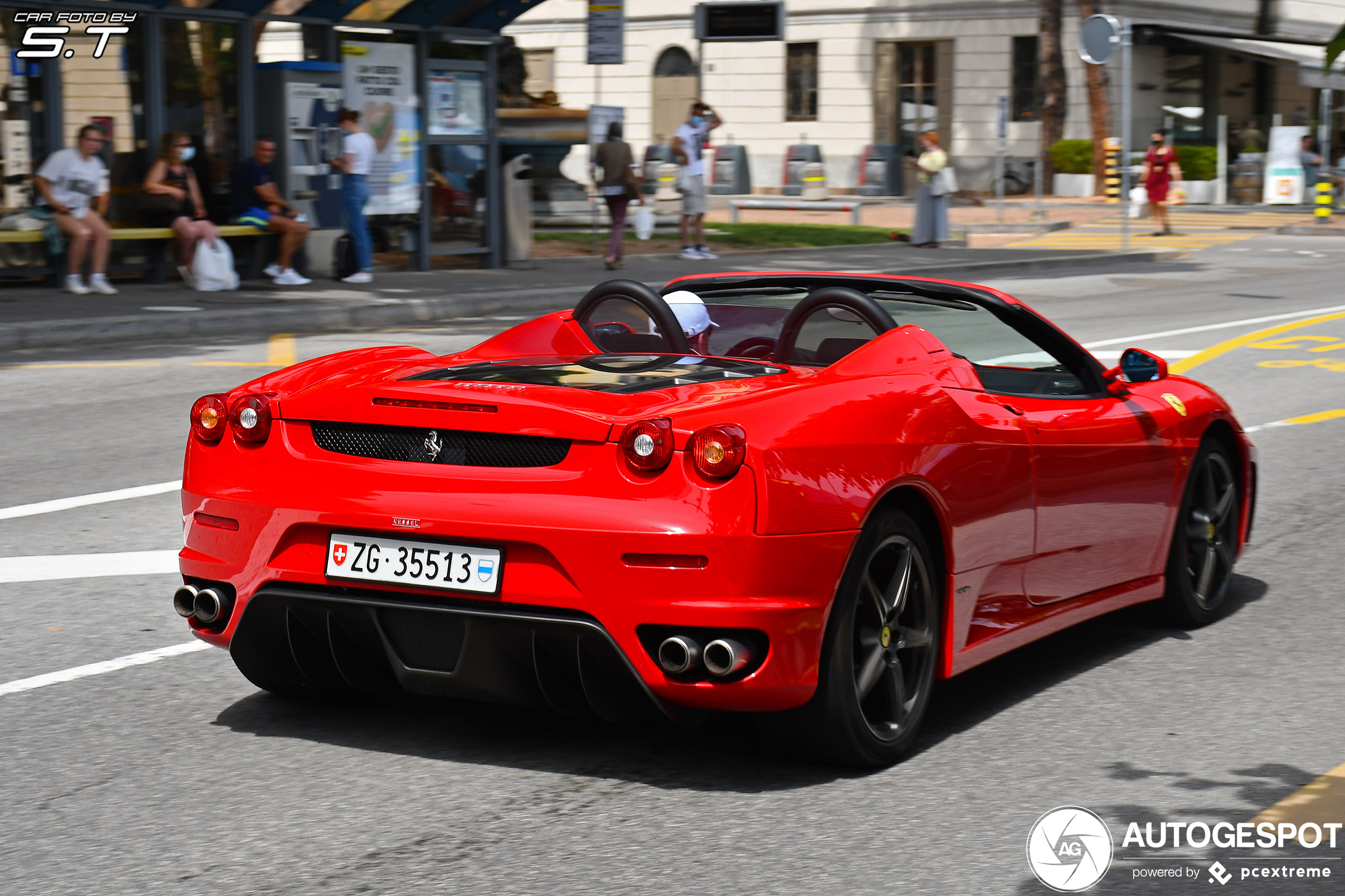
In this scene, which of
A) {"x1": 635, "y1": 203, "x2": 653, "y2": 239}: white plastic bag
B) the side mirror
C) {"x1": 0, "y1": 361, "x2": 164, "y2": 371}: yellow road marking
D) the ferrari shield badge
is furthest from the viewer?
{"x1": 635, "y1": 203, "x2": 653, "y2": 239}: white plastic bag

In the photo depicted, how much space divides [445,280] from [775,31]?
11.9 meters

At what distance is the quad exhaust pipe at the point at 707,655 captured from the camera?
4.08 metres

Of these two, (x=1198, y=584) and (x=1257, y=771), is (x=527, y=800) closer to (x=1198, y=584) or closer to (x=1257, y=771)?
(x=1257, y=771)

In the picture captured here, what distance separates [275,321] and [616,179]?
703 centimetres

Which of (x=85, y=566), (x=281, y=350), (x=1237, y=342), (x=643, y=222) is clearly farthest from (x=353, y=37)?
(x=85, y=566)

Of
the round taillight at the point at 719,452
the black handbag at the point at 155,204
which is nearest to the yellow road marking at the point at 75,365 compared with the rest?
the black handbag at the point at 155,204

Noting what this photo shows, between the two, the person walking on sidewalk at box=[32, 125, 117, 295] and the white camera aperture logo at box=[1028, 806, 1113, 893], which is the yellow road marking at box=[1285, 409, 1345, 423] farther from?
the person walking on sidewalk at box=[32, 125, 117, 295]

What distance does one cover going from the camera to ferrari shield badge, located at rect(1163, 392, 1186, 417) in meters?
6.00

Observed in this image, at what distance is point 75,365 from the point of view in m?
13.6

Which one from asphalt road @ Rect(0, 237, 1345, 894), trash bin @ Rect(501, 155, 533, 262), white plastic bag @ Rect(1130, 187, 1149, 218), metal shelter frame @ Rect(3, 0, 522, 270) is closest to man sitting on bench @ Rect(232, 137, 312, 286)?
metal shelter frame @ Rect(3, 0, 522, 270)

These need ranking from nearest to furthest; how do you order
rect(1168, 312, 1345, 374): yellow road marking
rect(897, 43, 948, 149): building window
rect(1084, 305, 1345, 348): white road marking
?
rect(1168, 312, 1345, 374): yellow road marking < rect(1084, 305, 1345, 348): white road marking < rect(897, 43, 948, 149): building window

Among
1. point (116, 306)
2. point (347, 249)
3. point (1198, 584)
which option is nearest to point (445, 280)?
point (347, 249)

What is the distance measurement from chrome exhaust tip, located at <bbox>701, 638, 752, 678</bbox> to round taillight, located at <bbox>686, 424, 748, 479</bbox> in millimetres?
378

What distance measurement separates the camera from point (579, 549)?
4129mm
